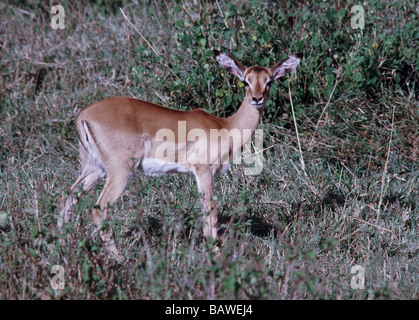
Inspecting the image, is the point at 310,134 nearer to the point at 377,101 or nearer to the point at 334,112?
the point at 334,112

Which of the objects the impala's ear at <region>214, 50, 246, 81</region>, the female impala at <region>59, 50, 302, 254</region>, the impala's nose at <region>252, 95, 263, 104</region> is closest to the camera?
the female impala at <region>59, 50, 302, 254</region>

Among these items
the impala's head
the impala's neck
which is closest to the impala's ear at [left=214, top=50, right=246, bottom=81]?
the impala's head

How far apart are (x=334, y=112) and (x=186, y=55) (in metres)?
1.64

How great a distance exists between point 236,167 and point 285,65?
1039mm

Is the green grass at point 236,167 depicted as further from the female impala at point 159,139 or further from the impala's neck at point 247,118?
the impala's neck at point 247,118

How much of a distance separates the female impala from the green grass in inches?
10.2

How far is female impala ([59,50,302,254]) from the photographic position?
181 inches

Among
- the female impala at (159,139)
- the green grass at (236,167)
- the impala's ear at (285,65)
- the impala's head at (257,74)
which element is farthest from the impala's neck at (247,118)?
the green grass at (236,167)

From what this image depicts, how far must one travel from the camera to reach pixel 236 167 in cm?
564

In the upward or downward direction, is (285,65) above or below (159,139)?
above

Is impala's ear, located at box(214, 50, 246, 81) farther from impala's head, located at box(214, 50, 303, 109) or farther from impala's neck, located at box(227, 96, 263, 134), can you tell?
impala's neck, located at box(227, 96, 263, 134)

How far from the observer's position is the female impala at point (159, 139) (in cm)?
461

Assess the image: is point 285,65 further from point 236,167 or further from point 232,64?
point 236,167

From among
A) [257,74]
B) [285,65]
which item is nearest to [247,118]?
[257,74]
